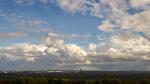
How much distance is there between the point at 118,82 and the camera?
329 feet

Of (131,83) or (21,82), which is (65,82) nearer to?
(21,82)

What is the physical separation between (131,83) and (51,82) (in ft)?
78.1

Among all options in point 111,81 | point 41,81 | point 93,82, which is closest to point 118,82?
point 111,81

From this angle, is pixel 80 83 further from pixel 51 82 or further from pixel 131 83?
pixel 131 83

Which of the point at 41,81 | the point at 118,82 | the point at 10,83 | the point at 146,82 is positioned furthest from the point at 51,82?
the point at 146,82

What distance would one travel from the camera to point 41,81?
323ft

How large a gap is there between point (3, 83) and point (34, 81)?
388 inches

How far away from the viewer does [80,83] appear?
325 feet

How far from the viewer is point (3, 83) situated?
100500 millimetres

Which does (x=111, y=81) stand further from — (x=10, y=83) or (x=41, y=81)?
(x=10, y=83)

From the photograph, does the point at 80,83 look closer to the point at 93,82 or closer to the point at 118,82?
the point at 93,82

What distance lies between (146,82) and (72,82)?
21.6 meters

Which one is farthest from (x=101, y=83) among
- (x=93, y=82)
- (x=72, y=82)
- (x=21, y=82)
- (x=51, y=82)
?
(x=21, y=82)

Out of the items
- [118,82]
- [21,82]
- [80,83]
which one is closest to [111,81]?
[118,82]
